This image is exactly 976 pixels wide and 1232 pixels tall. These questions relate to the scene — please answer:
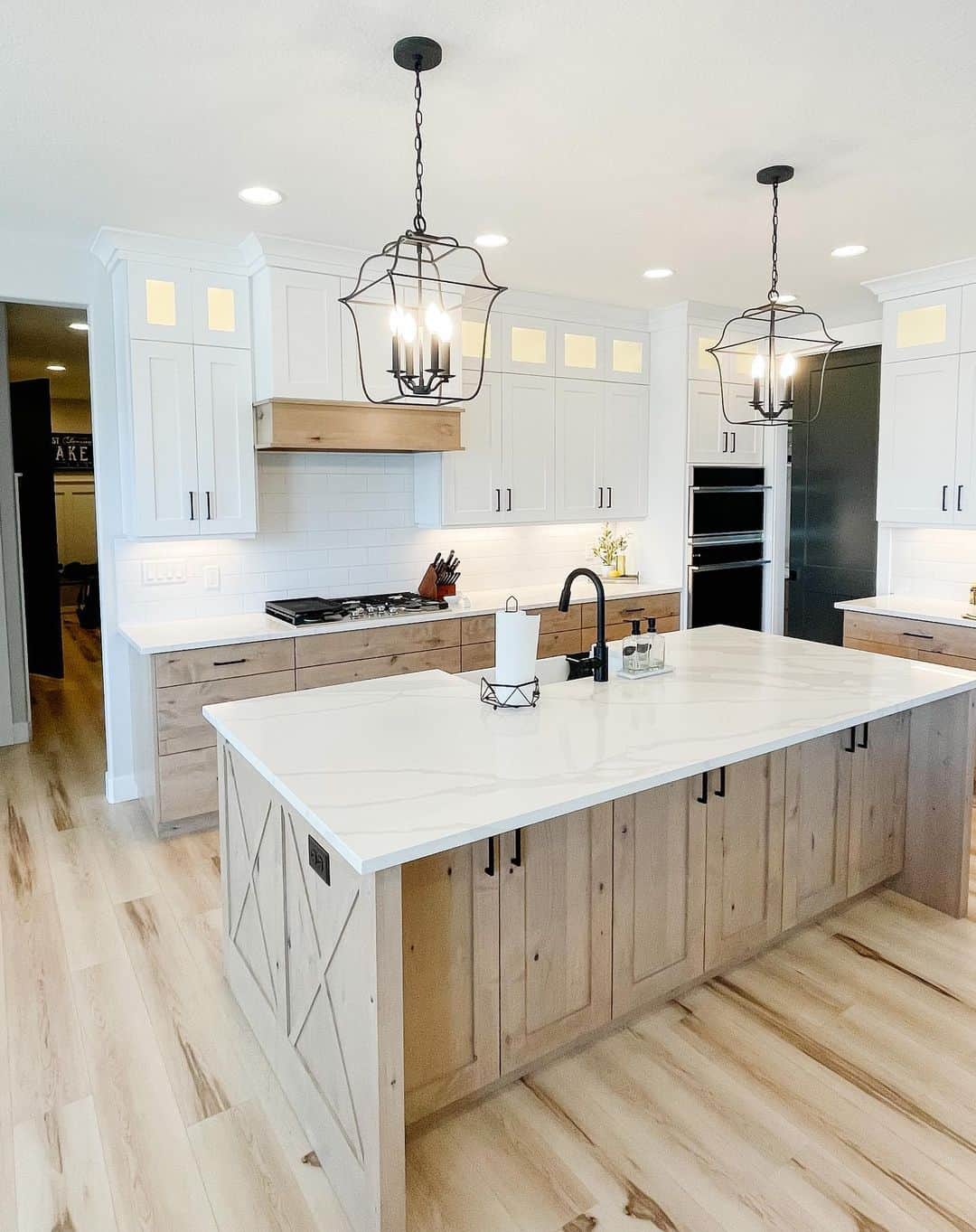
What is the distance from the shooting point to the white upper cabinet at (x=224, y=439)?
3.96 meters

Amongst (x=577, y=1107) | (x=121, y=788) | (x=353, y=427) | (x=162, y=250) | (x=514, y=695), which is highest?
(x=162, y=250)

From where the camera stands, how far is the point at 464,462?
15.7 ft

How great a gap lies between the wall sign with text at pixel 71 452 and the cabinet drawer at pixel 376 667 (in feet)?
27.0

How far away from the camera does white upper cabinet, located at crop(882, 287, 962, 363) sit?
450 centimetres

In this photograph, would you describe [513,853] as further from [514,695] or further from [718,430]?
[718,430]

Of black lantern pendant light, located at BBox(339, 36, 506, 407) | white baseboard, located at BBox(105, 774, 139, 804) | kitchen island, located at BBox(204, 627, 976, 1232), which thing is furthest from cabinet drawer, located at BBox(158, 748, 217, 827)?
black lantern pendant light, located at BBox(339, 36, 506, 407)

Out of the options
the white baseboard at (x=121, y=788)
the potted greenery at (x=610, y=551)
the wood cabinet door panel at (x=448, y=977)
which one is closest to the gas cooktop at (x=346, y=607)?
the white baseboard at (x=121, y=788)

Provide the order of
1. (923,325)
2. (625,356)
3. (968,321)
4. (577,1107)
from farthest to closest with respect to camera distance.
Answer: (625,356) < (923,325) < (968,321) < (577,1107)

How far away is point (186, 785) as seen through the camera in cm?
378

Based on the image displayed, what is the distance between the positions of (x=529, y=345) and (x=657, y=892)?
3515 mm

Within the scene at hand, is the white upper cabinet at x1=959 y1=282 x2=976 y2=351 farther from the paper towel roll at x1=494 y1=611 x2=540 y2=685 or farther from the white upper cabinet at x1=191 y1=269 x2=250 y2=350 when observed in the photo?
the white upper cabinet at x1=191 y1=269 x2=250 y2=350

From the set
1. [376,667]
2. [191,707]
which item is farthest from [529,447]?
[191,707]

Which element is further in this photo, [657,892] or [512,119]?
[512,119]

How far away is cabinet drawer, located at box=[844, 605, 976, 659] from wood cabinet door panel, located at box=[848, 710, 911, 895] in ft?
4.77
